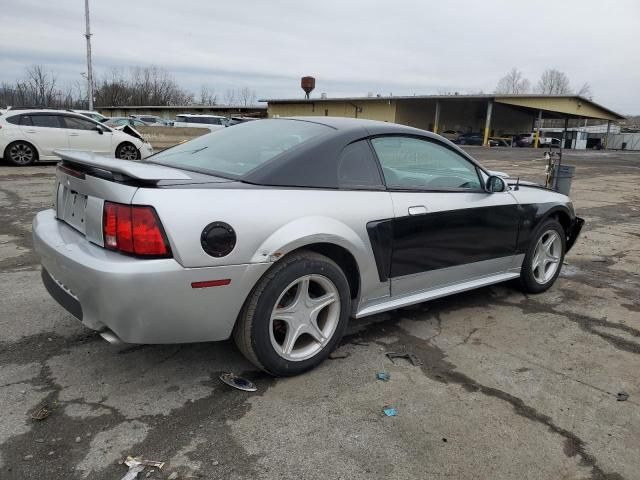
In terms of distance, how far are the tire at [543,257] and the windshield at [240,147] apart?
229 centimetres

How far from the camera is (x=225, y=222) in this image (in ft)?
8.29

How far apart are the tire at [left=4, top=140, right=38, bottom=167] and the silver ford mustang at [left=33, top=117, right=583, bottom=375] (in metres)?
11.1

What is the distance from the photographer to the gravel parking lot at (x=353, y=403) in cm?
225

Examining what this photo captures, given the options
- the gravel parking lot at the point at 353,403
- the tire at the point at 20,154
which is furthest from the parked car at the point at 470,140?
the gravel parking lot at the point at 353,403

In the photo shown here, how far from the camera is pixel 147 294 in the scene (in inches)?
94.3

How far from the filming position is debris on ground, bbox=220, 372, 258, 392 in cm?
281

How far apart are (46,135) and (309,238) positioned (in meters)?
12.5

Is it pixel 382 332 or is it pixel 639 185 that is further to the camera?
pixel 639 185

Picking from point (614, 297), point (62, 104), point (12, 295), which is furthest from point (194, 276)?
point (62, 104)

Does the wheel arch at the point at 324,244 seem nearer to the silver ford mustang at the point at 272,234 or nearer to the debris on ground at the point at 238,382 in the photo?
the silver ford mustang at the point at 272,234

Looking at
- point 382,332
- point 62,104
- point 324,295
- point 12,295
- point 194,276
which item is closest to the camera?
point 194,276

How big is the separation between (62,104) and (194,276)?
242 feet

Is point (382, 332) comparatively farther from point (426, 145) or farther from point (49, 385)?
point (49, 385)

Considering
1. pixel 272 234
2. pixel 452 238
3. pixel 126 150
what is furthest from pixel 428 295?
pixel 126 150
